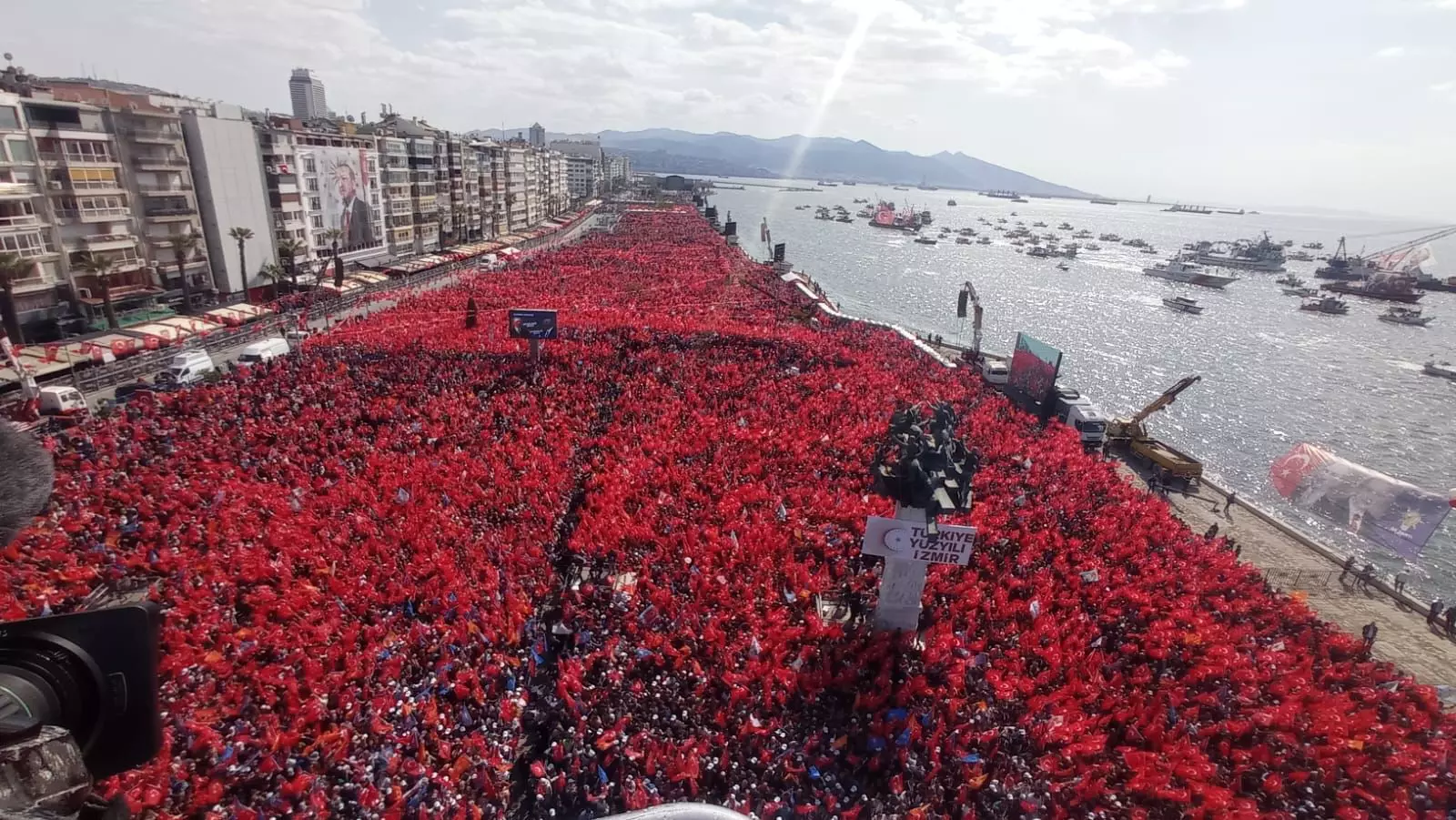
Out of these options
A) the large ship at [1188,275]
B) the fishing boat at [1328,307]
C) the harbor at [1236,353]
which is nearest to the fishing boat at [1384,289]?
the harbor at [1236,353]

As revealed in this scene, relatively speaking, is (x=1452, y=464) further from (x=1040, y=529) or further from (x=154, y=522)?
(x=154, y=522)

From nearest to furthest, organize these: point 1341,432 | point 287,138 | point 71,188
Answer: point 71,188, point 1341,432, point 287,138

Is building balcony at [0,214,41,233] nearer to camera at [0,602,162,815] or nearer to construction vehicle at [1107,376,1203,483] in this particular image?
camera at [0,602,162,815]

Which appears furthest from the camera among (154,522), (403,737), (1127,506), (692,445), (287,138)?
(287,138)

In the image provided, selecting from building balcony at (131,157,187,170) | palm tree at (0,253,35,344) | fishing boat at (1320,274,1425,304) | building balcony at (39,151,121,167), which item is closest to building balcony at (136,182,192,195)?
building balcony at (131,157,187,170)

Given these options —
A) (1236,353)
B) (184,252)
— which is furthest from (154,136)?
(1236,353)

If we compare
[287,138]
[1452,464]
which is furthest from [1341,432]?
[287,138]
